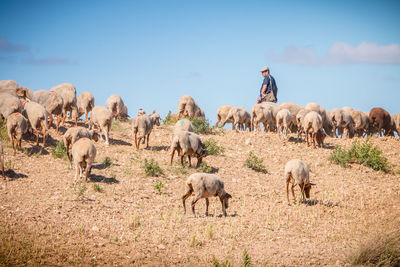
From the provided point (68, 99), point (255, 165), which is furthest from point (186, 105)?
point (255, 165)

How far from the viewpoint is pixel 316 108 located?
81.9 ft

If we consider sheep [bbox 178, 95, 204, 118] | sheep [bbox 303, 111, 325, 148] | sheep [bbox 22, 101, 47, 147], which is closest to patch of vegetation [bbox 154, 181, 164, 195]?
sheep [bbox 22, 101, 47, 147]

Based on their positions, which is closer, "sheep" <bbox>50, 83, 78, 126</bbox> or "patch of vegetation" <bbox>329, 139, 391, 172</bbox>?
"patch of vegetation" <bbox>329, 139, 391, 172</bbox>

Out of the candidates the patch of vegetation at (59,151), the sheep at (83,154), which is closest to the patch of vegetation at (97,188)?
the sheep at (83,154)

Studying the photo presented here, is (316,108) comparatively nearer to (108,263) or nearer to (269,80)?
(269,80)

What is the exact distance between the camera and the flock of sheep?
462 inches

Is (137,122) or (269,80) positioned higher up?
(269,80)

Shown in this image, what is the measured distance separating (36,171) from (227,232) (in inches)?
283

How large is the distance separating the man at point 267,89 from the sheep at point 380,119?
23.7 feet

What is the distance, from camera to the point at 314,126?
18672 mm

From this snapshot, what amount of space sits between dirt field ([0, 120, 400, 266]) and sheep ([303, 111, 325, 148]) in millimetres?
2500

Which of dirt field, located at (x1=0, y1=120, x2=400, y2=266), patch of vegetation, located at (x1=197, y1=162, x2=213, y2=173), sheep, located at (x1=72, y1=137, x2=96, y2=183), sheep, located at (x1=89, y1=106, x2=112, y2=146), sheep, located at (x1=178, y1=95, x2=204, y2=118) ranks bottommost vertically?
dirt field, located at (x1=0, y1=120, x2=400, y2=266)

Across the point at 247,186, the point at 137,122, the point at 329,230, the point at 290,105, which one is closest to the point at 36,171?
the point at 137,122

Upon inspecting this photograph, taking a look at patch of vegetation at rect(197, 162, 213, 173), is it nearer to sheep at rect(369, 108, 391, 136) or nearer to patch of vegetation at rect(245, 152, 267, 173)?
patch of vegetation at rect(245, 152, 267, 173)
